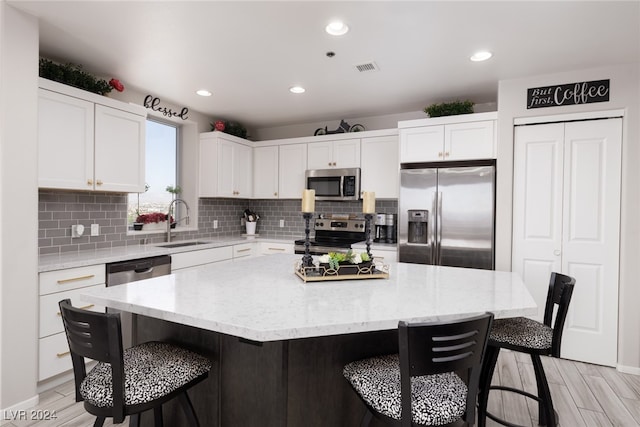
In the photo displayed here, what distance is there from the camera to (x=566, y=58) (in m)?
2.80

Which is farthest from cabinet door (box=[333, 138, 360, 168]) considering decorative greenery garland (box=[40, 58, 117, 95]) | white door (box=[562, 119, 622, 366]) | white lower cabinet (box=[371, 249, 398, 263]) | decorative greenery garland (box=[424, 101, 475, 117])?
decorative greenery garland (box=[40, 58, 117, 95])

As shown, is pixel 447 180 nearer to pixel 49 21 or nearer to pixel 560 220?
pixel 560 220

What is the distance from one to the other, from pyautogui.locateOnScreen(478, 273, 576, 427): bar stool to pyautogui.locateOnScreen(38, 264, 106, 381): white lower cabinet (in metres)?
2.78

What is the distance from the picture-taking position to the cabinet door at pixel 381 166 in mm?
4160

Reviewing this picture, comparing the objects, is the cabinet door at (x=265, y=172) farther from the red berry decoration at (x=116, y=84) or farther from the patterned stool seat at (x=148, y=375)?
the patterned stool seat at (x=148, y=375)

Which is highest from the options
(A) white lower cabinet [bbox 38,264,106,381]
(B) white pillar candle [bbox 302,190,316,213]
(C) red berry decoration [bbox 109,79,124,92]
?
(C) red berry decoration [bbox 109,79,124,92]

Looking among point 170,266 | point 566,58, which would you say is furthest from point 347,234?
point 566,58

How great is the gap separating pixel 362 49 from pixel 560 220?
2.33 metres

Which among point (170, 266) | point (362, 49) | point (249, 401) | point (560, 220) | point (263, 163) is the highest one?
point (362, 49)

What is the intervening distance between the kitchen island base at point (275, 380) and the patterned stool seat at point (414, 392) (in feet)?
0.40

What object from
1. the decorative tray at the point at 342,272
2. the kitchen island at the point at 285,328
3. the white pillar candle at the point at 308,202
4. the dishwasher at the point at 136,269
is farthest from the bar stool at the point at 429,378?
the dishwasher at the point at 136,269

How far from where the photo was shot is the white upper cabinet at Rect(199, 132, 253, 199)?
4.41 metres

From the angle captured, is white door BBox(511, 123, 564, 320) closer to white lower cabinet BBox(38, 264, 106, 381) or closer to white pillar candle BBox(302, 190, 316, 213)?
white pillar candle BBox(302, 190, 316, 213)

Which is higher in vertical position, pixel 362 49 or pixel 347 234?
pixel 362 49
